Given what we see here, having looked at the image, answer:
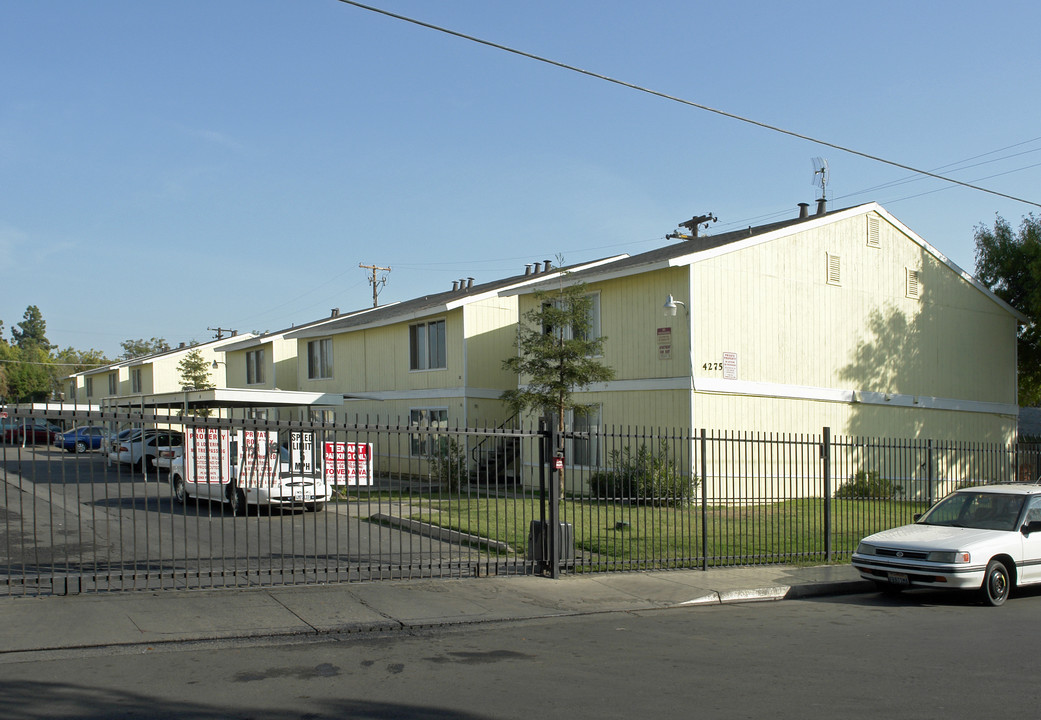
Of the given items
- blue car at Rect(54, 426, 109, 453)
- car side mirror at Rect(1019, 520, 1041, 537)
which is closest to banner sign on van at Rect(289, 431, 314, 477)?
blue car at Rect(54, 426, 109, 453)

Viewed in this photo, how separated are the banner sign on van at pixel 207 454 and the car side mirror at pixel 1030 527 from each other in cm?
1012

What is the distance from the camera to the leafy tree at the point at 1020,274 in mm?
29625

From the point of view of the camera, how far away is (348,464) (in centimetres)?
1087

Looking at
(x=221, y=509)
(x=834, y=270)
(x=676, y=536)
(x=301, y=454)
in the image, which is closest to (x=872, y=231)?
(x=834, y=270)

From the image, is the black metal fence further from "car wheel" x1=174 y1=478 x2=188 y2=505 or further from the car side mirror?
the car side mirror

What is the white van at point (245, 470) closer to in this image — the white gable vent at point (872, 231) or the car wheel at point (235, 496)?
the car wheel at point (235, 496)

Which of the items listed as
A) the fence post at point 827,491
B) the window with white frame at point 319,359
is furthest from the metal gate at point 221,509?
the window with white frame at point 319,359

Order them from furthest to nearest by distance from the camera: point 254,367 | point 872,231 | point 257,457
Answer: point 254,367 → point 872,231 → point 257,457

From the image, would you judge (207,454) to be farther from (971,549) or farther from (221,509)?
(971,549)

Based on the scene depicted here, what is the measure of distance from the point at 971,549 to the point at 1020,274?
23586 mm

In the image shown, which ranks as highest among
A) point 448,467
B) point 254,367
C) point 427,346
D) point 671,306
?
point 671,306

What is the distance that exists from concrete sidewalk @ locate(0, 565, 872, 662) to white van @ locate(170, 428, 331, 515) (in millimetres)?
1121

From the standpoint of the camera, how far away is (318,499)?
10.7 meters

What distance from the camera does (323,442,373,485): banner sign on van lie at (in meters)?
10.7
